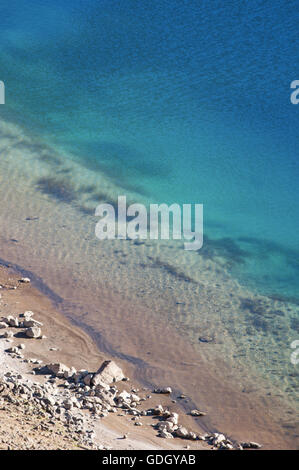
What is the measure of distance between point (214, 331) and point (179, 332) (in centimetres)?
75

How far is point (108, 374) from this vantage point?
11.1 metres

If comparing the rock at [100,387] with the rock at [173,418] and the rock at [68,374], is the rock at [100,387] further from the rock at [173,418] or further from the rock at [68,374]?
the rock at [173,418]

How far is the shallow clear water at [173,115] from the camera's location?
14.6 m

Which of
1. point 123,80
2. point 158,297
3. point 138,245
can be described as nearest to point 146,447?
point 158,297

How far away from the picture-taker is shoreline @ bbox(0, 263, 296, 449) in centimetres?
970

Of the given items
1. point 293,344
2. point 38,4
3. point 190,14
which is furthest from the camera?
point 38,4

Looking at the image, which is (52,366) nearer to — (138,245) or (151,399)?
(151,399)

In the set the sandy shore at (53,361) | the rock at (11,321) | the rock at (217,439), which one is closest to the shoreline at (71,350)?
the sandy shore at (53,361)

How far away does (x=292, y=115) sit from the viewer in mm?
21156

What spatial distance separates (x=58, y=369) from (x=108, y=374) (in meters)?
0.89

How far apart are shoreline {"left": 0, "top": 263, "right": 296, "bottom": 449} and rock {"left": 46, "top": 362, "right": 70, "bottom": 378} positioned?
0.59 m

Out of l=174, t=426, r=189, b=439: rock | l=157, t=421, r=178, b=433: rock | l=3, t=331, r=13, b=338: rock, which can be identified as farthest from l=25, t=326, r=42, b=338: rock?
l=174, t=426, r=189, b=439: rock

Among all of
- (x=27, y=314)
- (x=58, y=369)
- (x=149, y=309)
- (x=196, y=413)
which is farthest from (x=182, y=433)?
(x=27, y=314)

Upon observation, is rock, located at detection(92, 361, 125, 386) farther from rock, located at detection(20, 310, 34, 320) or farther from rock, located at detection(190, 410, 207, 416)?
rock, located at detection(20, 310, 34, 320)
